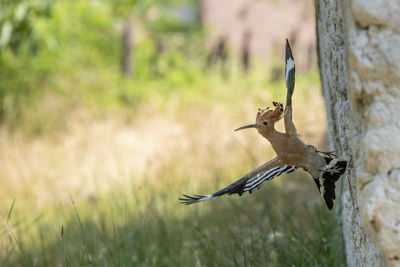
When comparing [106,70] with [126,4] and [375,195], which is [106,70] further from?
[375,195]

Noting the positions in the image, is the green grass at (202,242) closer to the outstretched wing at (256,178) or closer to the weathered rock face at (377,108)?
the outstretched wing at (256,178)

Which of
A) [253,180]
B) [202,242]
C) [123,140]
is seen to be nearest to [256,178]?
[253,180]

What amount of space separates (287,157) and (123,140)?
401cm

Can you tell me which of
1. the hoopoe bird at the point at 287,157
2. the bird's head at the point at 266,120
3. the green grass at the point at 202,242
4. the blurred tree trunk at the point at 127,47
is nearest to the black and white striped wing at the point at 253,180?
the hoopoe bird at the point at 287,157

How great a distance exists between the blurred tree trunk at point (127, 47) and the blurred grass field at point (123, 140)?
0.15m

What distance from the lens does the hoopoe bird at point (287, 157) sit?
3.73ft

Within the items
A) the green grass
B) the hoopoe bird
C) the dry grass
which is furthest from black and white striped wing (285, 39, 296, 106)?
the dry grass

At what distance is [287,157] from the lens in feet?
3.80

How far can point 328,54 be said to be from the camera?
5.17 feet

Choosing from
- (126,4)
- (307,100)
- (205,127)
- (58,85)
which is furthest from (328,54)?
(126,4)

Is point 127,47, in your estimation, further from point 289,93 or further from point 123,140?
point 289,93

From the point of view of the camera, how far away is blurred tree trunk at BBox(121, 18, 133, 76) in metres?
6.71

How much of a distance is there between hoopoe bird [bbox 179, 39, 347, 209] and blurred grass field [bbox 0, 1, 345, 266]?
36.0 inches

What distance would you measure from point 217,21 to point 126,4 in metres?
6.87
